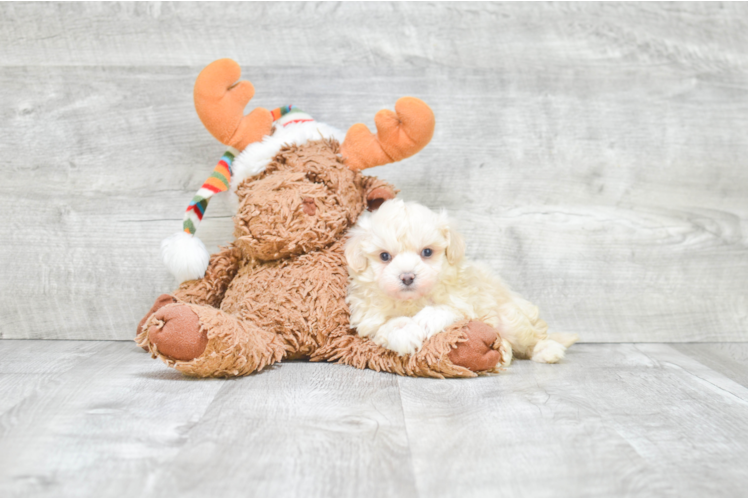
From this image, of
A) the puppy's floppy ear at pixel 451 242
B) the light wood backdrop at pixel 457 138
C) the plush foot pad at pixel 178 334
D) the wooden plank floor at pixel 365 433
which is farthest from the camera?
the light wood backdrop at pixel 457 138

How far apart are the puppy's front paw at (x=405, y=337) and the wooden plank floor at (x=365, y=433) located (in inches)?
2.0

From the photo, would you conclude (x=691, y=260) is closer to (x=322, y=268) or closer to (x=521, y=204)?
(x=521, y=204)

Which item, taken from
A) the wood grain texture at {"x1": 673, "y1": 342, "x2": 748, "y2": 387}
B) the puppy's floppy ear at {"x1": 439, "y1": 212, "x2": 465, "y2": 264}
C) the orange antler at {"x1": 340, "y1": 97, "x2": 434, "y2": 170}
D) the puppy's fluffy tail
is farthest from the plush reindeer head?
the wood grain texture at {"x1": 673, "y1": 342, "x2": 748, "y2": 387}

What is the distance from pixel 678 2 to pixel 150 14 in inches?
46.3

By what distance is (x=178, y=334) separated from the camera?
0.89m

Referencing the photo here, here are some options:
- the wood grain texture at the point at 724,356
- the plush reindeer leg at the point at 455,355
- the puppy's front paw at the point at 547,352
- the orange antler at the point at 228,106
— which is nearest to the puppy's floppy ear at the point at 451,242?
the plush reindeer leg at the point at 455,355

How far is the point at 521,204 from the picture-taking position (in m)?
1.37

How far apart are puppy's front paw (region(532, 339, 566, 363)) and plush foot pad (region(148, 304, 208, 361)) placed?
596mm

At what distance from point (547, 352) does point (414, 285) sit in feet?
1.09

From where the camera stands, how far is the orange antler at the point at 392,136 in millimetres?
1074

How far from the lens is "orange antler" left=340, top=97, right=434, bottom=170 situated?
1074 mm

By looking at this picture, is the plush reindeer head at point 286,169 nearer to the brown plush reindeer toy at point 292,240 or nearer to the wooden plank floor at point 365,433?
the brown plush reindeer toy at point 292,240

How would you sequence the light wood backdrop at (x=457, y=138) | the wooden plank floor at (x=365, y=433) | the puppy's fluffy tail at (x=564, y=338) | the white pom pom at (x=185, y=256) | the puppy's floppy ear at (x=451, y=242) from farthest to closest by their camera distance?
the light wood backdrop at (x=457, y=138)
the puppy's fluffy tail at (x=564, y=338)
the white pom pom at (x=185, y=256)
the puppy's floppy ear at (x=451, y=242)
the wooden plank floor at (x=365, y=433)

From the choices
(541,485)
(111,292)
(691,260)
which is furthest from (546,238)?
(111,292)
